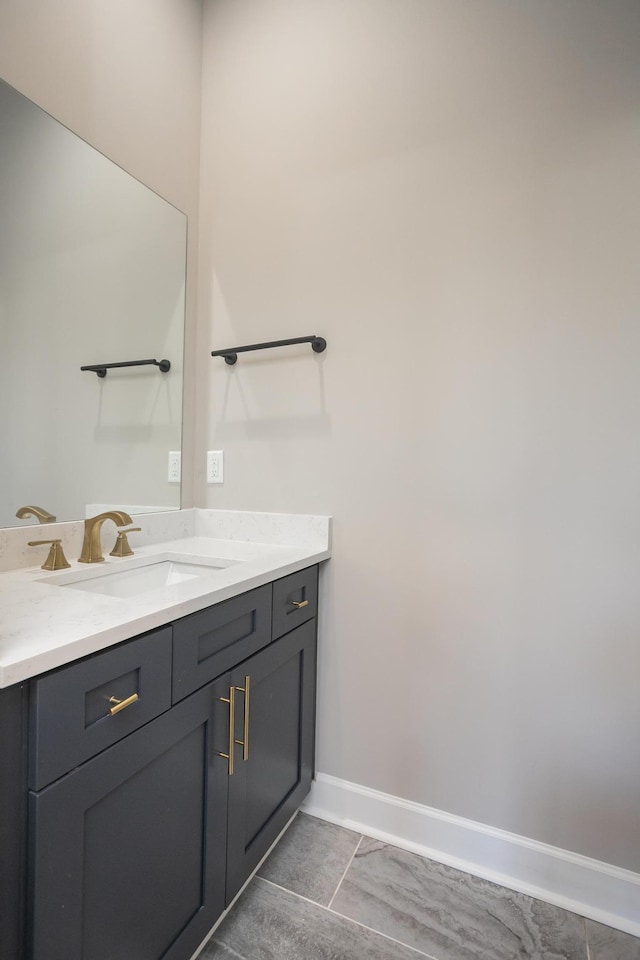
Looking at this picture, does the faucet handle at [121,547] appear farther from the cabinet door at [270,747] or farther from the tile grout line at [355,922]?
the tile grout line at [355,922]

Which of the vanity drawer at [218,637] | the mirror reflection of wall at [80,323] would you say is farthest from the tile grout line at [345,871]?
the mirror reflection of wall at [80,323]

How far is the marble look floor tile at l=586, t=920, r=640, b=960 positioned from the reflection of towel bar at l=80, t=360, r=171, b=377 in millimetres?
2056

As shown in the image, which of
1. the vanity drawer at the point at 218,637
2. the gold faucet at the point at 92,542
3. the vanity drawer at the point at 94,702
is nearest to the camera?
the vanity drawer at the point at 94,702

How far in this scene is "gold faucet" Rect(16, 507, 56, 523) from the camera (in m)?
1.16

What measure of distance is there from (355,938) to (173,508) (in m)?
1.36

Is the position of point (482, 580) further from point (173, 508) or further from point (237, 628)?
point (173, 508)

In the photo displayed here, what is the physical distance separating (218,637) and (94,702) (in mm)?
315

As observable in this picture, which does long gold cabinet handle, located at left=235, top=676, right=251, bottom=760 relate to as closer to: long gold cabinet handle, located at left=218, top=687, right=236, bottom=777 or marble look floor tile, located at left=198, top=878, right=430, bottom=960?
long gold cabinet handle, located at left=218, top=687, right=236, bottom=777

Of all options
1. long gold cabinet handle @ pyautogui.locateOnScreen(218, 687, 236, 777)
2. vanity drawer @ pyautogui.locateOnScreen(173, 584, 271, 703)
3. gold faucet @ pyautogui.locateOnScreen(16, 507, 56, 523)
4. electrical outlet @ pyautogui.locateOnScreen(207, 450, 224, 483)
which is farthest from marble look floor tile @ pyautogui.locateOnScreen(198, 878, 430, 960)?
electrical outlet @ pyautogui.locateOnScreen(207, 450, 224, 483)

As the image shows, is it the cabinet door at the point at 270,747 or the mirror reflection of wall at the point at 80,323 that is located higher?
the mirror reflection of wall at the point at 80,323

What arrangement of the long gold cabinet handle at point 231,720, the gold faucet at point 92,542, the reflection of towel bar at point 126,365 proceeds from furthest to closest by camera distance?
1. the reflection of towel bar at point 126,365
2. the gold faucet at point 92,542
3. the long gold cabinet handle at point 231,720

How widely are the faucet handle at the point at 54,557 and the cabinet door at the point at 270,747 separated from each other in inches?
21.6

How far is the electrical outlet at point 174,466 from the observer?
166 cm

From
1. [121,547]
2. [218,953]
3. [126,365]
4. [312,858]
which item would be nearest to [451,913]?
[312,858]
